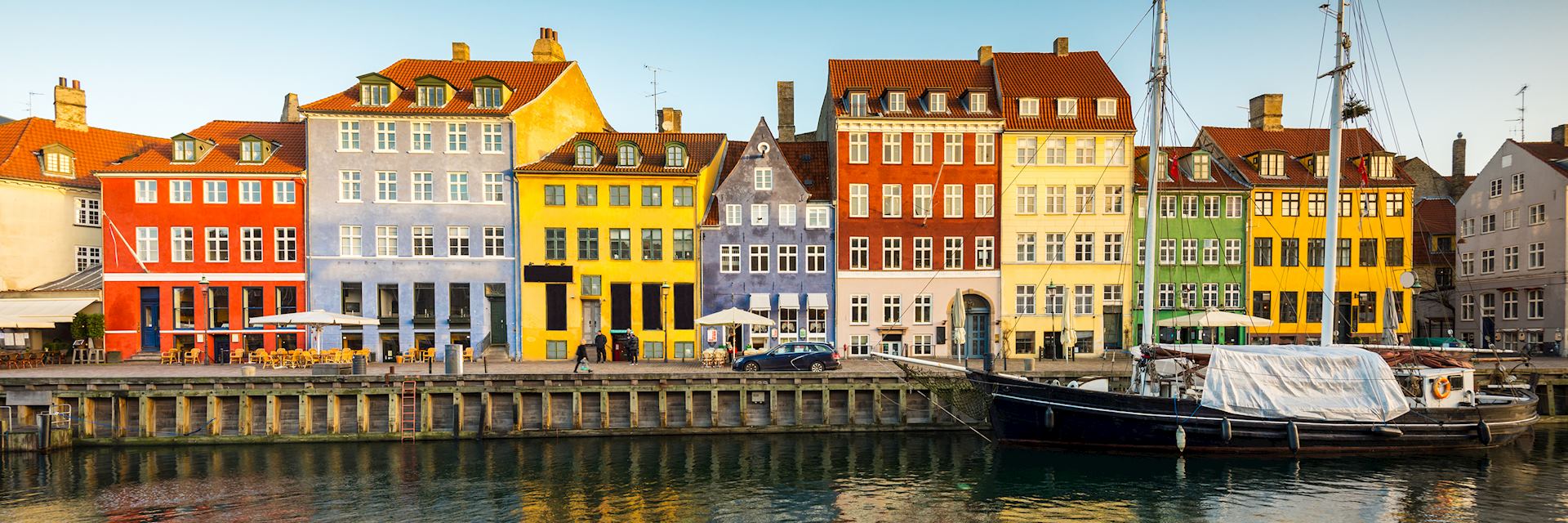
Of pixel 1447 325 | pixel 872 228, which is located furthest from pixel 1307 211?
pixel 872 228

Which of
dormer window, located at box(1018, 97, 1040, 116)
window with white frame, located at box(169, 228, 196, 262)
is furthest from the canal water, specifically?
dormer window, located at box(1018, 97, 1040, 116)

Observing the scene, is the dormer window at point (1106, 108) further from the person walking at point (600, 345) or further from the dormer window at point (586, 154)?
the person walking at point (600, 345)

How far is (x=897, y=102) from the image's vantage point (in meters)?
46.0

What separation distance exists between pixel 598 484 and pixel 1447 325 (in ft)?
189

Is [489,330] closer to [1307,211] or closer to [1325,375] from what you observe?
[1325,375]

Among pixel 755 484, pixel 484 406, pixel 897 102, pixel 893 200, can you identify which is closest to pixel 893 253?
pixel 893 200

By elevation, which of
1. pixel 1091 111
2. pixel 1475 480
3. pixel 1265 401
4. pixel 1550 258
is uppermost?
pixel 1091 111

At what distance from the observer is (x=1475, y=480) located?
86.5 ft

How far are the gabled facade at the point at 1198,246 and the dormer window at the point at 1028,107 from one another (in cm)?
658

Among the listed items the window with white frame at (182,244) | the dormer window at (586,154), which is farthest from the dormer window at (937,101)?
the window with white frame at (182,244)

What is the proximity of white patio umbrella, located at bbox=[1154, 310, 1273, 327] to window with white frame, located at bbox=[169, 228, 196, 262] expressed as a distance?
46.6 meters

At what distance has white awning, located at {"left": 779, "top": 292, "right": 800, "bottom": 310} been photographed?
45.3m

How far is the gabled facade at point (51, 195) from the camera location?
149ft

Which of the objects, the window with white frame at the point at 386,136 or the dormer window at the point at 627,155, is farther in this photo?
the dormer window at the point at 627,155
